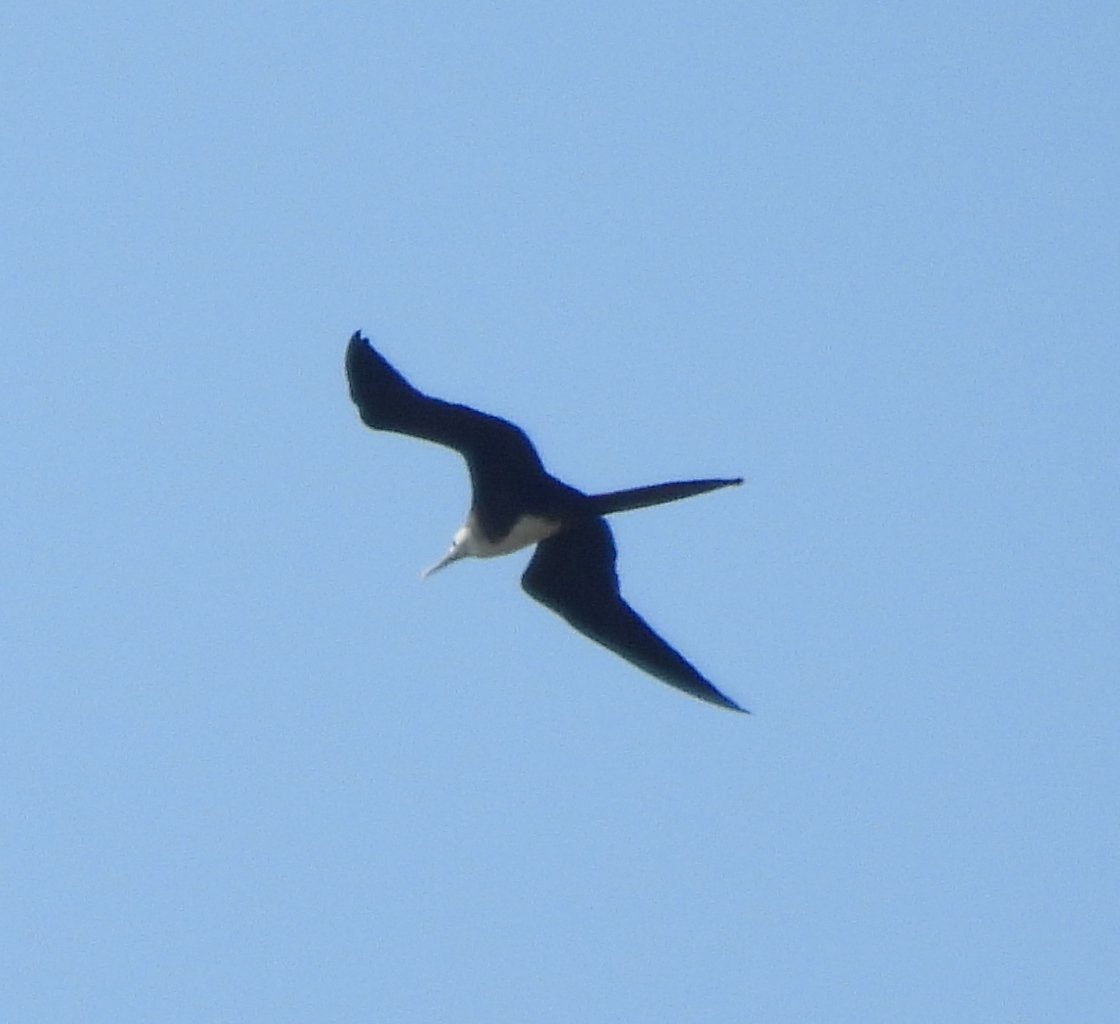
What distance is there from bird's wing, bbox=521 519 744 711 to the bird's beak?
487 millimetres

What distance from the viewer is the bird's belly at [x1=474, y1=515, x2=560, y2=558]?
12.5 meters

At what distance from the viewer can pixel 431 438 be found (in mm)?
12133

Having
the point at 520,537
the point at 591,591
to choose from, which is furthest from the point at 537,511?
the point at 591,591

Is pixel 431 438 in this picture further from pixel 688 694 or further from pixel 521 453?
pixel 688 694

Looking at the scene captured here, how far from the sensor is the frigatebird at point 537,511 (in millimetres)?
11812

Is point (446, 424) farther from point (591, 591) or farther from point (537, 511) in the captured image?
point (591, 591)

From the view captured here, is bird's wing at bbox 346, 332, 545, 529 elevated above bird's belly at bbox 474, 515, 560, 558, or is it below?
above

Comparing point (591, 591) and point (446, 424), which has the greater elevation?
point (446, 424)

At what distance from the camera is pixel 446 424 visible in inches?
472

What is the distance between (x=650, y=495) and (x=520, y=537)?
110 centimetres

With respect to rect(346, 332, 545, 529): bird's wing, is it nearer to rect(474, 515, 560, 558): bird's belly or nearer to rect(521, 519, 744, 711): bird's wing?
rect(474, 515, 560, 558): bird's belly

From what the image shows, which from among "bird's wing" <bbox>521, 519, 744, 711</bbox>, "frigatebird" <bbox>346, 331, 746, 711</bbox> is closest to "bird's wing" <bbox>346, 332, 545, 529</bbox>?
"frigatebird" <bbox>346, 331, 746, 711</bbox>

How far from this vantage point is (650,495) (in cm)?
1172

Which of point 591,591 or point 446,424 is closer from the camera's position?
point 446,424
